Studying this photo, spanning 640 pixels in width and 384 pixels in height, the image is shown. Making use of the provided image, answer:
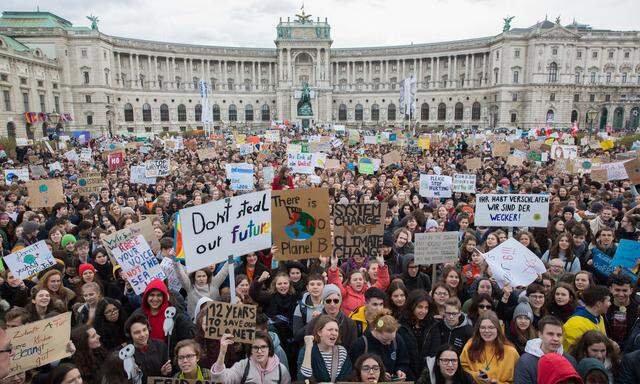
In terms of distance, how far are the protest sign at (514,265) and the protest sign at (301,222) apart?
8.00ft

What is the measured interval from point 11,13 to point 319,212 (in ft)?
259

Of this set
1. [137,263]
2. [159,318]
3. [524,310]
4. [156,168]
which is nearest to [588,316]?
[524,310]

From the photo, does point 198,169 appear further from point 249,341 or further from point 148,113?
point 148,113

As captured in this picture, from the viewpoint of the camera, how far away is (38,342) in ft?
14.0

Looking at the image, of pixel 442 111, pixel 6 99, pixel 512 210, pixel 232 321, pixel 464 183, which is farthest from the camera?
pixel 442 111

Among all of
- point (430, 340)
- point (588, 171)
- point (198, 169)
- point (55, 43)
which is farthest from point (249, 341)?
point (55, 43)

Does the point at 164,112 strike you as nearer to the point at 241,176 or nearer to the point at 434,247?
the point at 241,176

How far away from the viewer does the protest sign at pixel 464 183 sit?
42.9 ft

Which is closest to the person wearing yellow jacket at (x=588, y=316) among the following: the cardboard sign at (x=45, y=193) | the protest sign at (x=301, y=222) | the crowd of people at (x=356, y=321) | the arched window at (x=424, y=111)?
the crowd of people at (x=356, y=321)

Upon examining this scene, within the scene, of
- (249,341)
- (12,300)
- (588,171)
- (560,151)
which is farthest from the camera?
(560,151)

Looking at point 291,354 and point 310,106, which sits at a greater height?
point 310,106

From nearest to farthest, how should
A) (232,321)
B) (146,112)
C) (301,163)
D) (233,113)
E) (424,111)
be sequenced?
1. (232,321)
2. (301,163)
3. (146,112)
4. (424,111)
5. (233,113)

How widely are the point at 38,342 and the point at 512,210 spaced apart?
7829 mm

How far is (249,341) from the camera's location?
4.32 m
